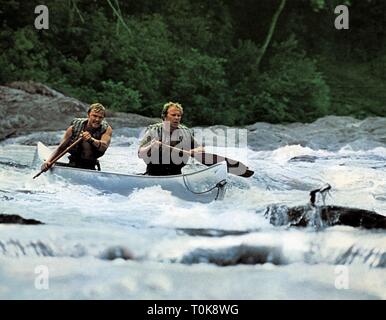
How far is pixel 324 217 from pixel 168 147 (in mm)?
810

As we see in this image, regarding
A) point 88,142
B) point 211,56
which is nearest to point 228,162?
point 88,142

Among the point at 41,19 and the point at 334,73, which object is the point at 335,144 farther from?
the point at 41,19

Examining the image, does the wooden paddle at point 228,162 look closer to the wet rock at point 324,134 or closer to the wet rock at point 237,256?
the wet rock at point 324,134

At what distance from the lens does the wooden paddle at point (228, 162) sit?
3.26m

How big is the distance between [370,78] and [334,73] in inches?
8.3

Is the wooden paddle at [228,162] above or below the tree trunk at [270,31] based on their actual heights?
below

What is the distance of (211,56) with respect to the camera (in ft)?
12.9

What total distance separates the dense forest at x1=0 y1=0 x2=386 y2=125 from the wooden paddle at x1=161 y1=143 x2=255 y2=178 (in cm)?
54

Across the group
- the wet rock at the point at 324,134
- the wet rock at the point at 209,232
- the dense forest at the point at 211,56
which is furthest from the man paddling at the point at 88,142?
the wet rock at the point at 324,134

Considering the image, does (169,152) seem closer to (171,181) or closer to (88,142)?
(171,181)

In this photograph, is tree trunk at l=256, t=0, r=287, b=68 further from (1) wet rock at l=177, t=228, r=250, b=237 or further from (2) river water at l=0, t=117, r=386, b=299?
(1) wet rock at l=177, t=228, r=250, b=237

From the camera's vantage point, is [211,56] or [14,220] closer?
[14,220]

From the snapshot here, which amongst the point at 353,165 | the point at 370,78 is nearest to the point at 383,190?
the point at 353,165

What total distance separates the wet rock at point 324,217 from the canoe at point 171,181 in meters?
0.28
